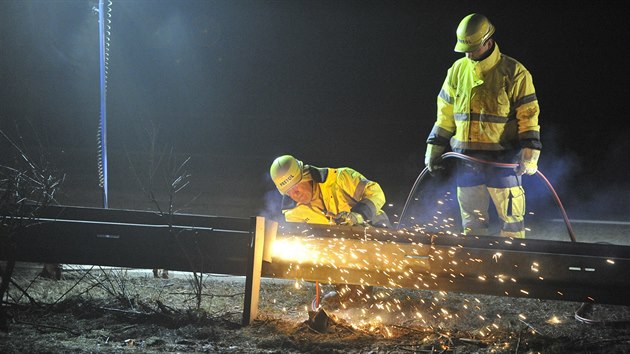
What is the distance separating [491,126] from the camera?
5.52 meters

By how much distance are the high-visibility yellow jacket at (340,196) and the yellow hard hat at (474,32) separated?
5.01 feet

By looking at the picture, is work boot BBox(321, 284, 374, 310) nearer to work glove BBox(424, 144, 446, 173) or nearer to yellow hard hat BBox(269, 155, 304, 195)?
yellow hard hat BBox(269, 155, 304, 195)

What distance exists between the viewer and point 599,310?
4.99 m

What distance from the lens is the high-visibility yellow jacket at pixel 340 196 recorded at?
5.73 meters

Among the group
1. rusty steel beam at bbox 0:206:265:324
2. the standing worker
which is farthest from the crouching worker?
rusty steel beam at bbox 0:206:265:324

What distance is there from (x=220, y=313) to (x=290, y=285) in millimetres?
1141

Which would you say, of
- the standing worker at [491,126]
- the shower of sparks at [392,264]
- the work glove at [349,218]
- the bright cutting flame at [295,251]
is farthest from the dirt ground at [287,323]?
the standing worker at [491,126]

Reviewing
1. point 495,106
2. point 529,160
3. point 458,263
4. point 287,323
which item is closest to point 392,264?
point 458,263

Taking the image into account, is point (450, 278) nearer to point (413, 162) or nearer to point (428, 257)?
point (428, 257)

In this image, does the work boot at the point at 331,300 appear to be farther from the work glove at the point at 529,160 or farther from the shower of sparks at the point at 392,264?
the work glove at the point at 529,160

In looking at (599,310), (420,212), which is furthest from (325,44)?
(599,310)

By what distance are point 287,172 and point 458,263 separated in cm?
195

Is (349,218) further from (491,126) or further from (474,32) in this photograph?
(474,32)

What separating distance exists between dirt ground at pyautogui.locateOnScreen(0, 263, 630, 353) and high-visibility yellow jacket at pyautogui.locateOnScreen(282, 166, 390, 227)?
0.73 meters
